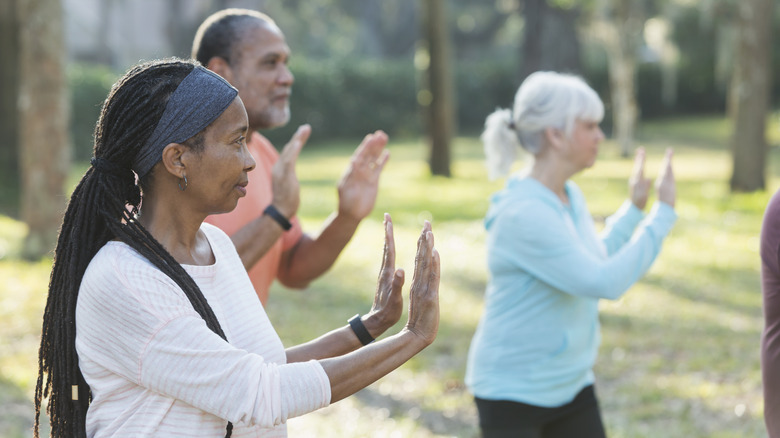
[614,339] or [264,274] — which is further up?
[264,274]

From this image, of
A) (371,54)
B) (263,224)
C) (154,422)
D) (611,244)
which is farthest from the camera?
(371,54)

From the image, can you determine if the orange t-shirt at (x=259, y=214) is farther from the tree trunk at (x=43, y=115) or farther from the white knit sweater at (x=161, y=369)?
the tree trunk at (x=43, y=115)

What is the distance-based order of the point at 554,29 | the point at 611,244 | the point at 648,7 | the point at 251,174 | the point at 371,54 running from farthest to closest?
1. the point at 371,54
2. the point at 648,7
3. the point at 554,29
4. the point at 611,244
5. the point at 251,174

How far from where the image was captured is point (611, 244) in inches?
159

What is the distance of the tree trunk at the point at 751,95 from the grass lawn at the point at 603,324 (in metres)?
0.44

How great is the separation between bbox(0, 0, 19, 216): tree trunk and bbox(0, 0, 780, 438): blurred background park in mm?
26

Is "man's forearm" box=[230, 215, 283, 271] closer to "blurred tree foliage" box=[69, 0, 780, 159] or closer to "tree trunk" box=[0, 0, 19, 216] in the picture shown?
"tree trunk" box=[0, 0, 19, 216]

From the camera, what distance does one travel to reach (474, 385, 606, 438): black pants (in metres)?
3.50

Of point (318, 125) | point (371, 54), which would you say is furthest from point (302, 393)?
point (371, 54)

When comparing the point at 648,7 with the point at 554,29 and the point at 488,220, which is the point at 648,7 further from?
the point at 488,220

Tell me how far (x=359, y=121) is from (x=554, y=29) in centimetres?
784

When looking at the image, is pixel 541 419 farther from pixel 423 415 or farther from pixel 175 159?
pixel 423 415

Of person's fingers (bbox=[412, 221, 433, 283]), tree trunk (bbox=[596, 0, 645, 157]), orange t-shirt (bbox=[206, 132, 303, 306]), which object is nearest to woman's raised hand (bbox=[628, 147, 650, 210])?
orange t-shirt (bbox=[206, 132, 303, 306])

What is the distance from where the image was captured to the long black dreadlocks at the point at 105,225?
208cm
